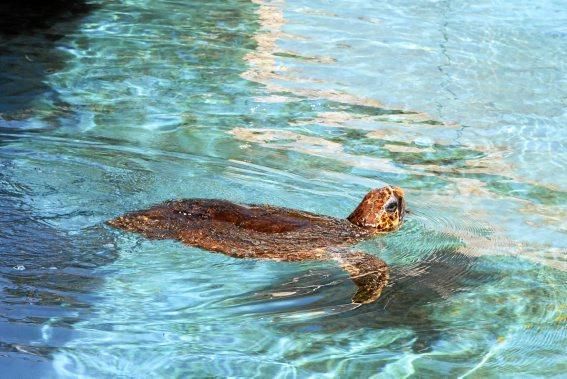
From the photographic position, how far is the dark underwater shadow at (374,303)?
16.6 ft

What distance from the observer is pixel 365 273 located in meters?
5.63

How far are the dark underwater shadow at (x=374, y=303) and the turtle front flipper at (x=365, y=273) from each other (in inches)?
1.6

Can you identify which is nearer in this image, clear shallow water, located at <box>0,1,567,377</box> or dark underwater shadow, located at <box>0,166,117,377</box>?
dark underwater shadow, located at <box>0,166,117,377</box>

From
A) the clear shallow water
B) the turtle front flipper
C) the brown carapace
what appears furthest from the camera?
the brown carapace

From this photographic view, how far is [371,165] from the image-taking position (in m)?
7.75

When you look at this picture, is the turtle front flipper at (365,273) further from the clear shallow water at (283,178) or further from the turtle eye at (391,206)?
the turtle eye at (391,206)

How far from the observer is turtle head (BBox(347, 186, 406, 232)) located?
6094 mm

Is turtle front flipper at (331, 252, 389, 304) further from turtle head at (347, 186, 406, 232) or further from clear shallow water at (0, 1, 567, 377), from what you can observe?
turtle head at (347, 186, 406, 232)

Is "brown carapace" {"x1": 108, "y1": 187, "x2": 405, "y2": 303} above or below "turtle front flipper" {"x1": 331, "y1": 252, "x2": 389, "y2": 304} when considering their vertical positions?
above

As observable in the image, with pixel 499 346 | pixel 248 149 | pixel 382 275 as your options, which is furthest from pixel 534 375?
pixel 248 149

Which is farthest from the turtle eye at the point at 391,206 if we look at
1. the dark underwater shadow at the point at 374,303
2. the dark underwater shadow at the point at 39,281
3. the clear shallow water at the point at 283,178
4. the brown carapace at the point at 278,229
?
the dark underwater shadow at the point at 39,281

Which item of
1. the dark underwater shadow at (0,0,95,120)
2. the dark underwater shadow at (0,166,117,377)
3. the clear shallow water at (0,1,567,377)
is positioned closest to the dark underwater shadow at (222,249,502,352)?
the clear shallow water at (0,1,567,377)

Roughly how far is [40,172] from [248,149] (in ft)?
5.62

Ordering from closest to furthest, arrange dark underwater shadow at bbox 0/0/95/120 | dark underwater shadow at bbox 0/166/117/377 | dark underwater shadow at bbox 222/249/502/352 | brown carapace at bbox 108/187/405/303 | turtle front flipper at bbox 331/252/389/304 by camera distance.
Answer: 1. dark underwater shadow at bbox 0/166/117/377
2. dark underwater shadow at bbox 222/249/502/352
3. turtle front flipper at bbox 331/252/389/304
4. brown carapace at bbox 108/187/405/303
5. dark underwater shadow at bbox 0/0/95/120
